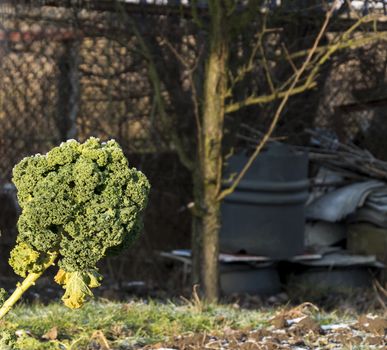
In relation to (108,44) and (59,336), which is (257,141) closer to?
(108,44)

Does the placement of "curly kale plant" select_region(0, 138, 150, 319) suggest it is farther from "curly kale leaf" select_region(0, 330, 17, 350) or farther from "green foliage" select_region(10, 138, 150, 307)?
"curly kale leaf" select_region(0, 330, 17, 350)

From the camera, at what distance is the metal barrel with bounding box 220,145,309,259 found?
25.0 ft

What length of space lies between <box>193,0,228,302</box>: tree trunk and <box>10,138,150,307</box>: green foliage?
285cm

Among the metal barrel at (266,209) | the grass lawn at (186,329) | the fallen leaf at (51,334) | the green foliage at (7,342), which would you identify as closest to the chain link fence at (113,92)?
the metal barrel at (266,209)

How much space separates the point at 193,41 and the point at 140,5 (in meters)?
0.60

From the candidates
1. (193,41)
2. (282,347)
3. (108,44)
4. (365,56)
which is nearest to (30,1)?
(108,44)

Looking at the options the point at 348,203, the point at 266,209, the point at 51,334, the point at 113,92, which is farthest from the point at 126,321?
the point at 348,203

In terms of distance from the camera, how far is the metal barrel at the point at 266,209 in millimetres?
7629

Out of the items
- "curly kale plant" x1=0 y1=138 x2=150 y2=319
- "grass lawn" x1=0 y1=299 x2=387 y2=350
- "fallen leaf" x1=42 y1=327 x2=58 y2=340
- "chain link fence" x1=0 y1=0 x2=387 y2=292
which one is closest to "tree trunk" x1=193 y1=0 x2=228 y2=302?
"chain link fence" x1=0 y1=0 x2=387 y2=292

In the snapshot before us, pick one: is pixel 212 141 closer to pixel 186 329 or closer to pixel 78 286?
pixel 186 329

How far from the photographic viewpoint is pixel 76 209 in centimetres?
320

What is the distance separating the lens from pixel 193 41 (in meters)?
7.69

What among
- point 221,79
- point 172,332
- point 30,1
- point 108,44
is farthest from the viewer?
point 108,44

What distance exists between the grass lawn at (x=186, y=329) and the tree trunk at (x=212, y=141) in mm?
1160
